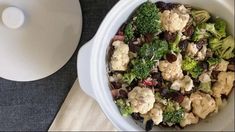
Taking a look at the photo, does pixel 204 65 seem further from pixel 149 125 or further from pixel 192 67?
pixel 149 125

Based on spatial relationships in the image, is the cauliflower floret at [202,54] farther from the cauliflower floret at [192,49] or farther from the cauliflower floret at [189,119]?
the cauliflower floret at [189,119]

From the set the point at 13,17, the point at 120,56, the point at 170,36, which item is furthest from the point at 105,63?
the point at 13,17

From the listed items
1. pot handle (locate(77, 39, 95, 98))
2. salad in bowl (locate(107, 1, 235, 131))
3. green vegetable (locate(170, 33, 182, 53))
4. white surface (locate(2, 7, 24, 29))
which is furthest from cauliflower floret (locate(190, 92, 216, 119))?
white surface (locate(2, 7, 24, 29))

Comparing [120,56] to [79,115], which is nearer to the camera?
[120,56]

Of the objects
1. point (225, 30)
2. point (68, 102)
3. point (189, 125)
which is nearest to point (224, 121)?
point (189, 125)

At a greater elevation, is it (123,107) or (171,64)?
(171,64)

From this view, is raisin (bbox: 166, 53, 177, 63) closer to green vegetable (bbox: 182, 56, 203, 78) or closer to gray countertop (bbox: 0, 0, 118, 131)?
green vegetable (bbox: 182, 56, 203, 78)
